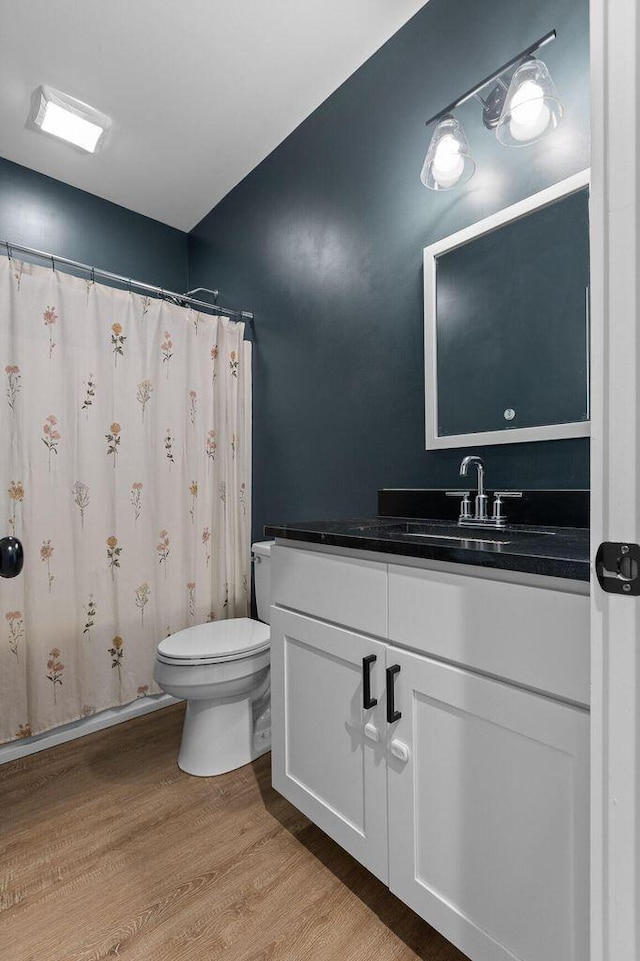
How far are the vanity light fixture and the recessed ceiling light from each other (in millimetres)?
1394

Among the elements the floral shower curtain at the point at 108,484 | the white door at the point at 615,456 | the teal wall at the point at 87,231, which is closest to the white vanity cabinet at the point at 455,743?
the white door at the point at 615,456

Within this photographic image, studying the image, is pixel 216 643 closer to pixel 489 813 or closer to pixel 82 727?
pixel 82 727

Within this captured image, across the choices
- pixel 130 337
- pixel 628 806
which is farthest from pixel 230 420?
pixel 628 806

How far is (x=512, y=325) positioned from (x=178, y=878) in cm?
170

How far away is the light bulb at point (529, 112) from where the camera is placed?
121cm

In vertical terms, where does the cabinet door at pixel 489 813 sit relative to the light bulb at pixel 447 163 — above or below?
below

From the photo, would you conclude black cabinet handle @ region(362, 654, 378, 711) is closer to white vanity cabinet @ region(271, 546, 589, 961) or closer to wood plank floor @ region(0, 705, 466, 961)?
white vanity cabinet @ region(271, 546, 589, 961)

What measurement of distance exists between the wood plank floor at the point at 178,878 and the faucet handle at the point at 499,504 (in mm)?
957

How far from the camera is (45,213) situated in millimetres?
2322

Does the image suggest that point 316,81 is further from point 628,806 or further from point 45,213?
point 628,806

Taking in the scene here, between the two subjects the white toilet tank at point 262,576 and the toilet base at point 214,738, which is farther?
the white toilet tank at point 262,576

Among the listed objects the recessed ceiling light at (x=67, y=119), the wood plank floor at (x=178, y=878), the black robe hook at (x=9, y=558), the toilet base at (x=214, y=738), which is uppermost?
the recessed ceiling light at (x=67, y=119)

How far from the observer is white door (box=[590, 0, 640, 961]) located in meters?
0.56

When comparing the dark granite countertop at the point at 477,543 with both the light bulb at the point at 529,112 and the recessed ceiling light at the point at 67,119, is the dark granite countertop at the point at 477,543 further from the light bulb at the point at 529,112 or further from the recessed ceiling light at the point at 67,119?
the recessed ceiling light at the point at 67,119
